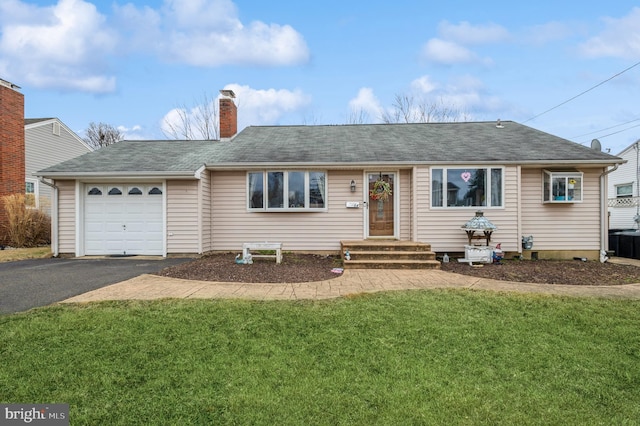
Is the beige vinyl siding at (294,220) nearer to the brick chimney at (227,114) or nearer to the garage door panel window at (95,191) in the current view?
the brick chimney at (227,114)

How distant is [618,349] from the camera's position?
11.5 feet

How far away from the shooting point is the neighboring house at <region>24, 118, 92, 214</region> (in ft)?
53.6

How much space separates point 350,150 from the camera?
1072 cm

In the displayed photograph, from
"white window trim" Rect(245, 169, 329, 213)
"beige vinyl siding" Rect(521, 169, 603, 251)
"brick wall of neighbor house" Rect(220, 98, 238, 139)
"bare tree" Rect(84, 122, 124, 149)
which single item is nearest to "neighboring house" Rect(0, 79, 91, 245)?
"brick wall of neighbor house" Rect(220, 98, 238, 139)

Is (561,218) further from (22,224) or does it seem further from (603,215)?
(22,224)

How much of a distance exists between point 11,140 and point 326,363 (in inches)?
678

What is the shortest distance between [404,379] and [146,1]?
14.2 metres

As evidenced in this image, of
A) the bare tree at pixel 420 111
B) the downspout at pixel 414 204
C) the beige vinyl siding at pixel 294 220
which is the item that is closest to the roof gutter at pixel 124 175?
the beige vinyl siding at pixel 294 220

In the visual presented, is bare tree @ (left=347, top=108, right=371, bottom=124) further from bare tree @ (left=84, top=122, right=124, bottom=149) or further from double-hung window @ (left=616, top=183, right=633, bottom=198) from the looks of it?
bare tree @ (left=84, top=122, right=124, bottom=149)

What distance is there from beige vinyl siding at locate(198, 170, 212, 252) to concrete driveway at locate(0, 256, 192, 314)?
906 mm

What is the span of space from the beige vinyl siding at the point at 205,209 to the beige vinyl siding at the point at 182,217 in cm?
16

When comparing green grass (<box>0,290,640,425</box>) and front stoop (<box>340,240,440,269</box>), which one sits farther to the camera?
front stoop (<box>340,240,440,269</box>)

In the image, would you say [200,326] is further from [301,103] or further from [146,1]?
[301,103]

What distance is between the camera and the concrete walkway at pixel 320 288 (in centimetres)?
543
